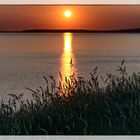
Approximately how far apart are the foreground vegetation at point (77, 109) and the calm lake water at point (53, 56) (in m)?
0.05

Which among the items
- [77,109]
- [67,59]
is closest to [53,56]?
[67,59]

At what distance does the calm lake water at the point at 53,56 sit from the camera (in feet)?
13.8

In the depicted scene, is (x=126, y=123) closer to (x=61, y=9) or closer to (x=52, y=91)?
(x=52, y=91)

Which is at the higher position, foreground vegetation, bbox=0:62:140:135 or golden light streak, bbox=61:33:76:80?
golden light streak, bbox=61:33:76:80

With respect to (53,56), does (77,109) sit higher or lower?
lower

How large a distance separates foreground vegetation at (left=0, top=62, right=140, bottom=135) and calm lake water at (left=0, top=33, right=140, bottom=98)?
0.05m

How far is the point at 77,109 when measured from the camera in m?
4.21

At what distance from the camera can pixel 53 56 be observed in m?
4.21

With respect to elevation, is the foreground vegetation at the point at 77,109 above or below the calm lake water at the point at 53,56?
below

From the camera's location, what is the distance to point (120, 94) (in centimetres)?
423

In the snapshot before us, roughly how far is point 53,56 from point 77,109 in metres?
0.32

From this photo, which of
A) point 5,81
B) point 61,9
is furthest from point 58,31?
point 5,81

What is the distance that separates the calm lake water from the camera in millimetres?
4207

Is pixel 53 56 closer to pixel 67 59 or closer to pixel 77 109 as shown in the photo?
pixel 67 59
